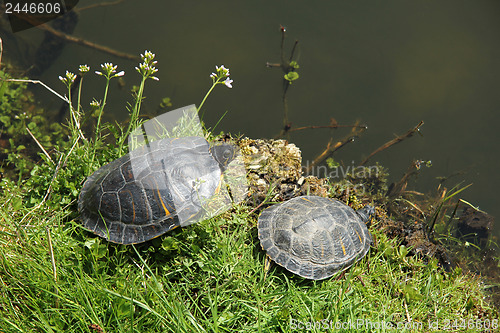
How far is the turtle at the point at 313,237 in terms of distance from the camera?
2.97 meters

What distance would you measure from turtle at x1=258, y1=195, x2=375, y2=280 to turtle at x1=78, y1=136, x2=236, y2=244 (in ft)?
2.17

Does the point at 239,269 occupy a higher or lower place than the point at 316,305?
higher

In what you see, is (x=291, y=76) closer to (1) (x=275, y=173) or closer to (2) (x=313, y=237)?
(1) (x=275, y=173)

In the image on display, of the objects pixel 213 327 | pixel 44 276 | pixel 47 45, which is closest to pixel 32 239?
pixel 44 276

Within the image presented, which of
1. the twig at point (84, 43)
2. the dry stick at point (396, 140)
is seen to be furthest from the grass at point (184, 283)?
the twig at point (84, 43)

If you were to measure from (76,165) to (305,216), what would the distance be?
2338mm

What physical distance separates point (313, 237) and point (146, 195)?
153 cm

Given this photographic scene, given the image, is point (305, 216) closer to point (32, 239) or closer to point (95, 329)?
point (95, 329)

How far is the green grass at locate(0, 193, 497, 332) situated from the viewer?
2.56 m

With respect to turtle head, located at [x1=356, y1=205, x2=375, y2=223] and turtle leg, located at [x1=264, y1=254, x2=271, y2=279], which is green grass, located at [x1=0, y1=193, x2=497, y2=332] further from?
turtle head, located at [x1=356, y1=205, x2=375, y2=223]

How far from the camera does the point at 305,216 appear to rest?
313 cm

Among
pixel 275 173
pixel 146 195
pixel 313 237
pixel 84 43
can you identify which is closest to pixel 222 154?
pixel 275 173

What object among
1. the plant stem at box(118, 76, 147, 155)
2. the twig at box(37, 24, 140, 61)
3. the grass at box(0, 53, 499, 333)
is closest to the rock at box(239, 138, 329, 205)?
the grass at box(0, 53, 499, 333)

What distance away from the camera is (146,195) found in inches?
112
